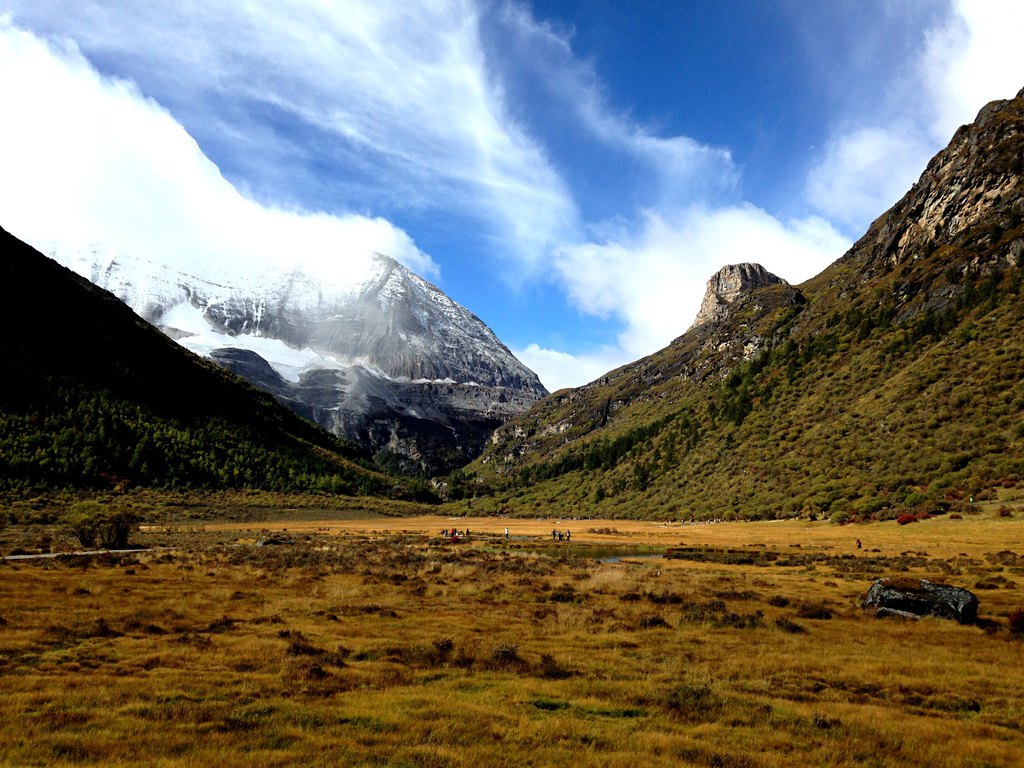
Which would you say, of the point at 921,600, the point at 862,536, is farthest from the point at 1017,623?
the point at 862,536

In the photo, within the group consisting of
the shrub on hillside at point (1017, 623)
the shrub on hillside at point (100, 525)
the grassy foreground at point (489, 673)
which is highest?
the shrub on hillside at point (1017, 623)

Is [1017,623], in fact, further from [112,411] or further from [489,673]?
[112,411]

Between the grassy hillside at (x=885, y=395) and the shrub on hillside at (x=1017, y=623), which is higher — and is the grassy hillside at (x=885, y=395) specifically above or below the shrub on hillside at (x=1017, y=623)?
above

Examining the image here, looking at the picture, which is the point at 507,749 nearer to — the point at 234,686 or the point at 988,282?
the point at 234,686

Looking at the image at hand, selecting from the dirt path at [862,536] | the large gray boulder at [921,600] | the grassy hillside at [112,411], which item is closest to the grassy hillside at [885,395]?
the dirt path at [862,536]

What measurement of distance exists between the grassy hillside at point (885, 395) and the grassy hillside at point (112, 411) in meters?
72.6

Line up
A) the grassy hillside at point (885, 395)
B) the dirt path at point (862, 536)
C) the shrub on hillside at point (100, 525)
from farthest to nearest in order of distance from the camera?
the grassy hillside at point (885, 395), the shrub on hillside at point (100, 525), the dirt path at point (862, 536)

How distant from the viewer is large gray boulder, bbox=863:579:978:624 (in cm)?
2300

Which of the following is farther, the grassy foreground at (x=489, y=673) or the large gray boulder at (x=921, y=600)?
the large gray boulder at (x=921, y=600)

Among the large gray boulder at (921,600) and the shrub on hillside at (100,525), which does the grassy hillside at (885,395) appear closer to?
the large gray boulder at (921,600)

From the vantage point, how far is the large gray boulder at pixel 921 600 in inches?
906

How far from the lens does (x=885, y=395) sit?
96.6 metres

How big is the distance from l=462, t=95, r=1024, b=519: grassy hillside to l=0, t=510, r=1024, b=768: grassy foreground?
48252mm

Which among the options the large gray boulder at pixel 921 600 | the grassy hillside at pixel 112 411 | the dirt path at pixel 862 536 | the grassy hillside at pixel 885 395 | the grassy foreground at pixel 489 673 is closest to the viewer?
the grassy foreground at pixel 489 673
